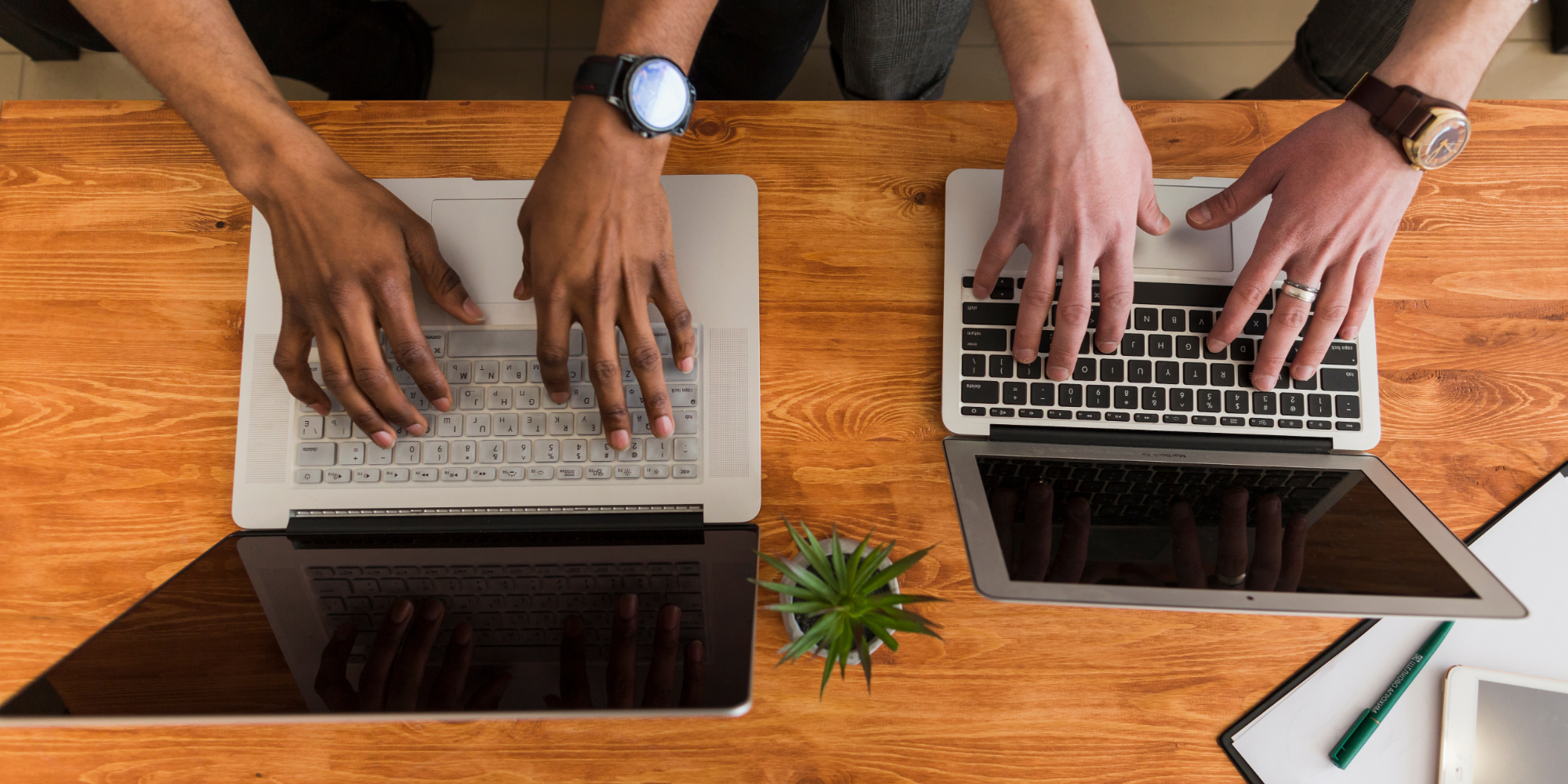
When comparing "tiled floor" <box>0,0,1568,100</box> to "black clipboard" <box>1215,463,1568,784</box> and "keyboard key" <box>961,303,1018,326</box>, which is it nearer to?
"keyboard key" <box>961,303,1018,326</box>

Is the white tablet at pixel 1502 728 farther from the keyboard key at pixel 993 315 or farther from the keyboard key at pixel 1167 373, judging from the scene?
the keyboard key at pixel 993 315

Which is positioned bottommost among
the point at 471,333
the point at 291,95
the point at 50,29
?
the point at 471,333

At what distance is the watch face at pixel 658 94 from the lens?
2.16ft

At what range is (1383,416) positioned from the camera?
2.56 feet

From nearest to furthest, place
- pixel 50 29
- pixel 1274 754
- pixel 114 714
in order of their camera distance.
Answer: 1. pixel 114 714
2. pixel 1274 754
3. pixel 50 29

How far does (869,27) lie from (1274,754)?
3.20 feet

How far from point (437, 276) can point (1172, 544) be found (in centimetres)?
72

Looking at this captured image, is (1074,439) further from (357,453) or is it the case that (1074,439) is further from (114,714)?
(114,714)

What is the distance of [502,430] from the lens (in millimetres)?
726

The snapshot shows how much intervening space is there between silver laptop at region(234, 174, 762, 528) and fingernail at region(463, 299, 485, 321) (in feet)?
0.05

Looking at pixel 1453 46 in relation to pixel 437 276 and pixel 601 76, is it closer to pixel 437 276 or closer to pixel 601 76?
pixel 601 76

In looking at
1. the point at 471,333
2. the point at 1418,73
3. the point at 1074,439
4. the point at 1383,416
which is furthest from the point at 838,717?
the point at 1418,73

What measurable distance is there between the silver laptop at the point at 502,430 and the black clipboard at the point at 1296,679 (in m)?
0.51

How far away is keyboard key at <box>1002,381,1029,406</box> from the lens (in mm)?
733
